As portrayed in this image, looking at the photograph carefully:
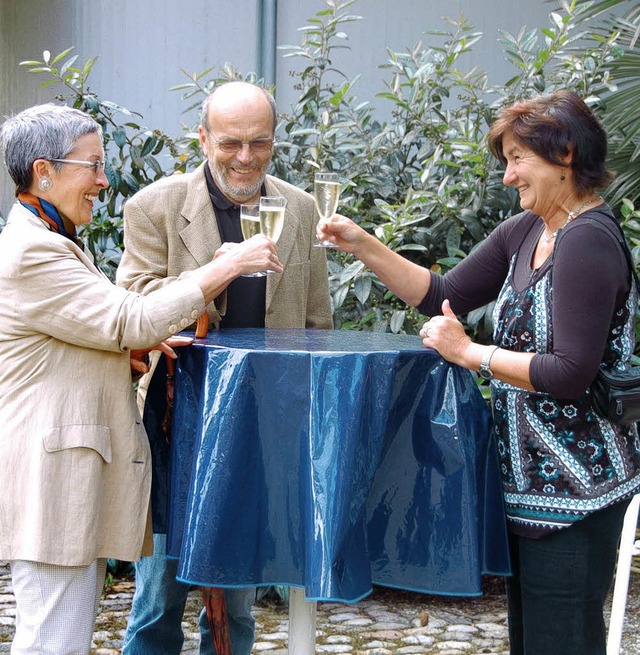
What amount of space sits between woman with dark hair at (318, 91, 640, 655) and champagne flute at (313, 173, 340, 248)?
20.8 inches

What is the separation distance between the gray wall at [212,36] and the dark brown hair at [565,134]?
164 inches

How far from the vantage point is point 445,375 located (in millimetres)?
2775

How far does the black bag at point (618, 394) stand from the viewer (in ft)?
8.26

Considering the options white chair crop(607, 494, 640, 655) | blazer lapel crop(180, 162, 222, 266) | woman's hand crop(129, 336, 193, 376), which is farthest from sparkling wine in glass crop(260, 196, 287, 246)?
white chair crop(607, 494, 640, 655)

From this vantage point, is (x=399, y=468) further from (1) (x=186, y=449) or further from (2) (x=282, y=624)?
(2) (x=282, y=624)

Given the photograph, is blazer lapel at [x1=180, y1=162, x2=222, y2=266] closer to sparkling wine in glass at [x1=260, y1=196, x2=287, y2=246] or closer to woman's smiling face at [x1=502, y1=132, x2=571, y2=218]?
sparkling wine in glass at [x1=260, y1=196, x2=287, y2=246]

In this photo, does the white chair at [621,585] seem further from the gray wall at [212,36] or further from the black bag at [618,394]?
the gray wall at [212,36]

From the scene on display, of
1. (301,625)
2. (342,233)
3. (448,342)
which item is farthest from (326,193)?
(301,625)

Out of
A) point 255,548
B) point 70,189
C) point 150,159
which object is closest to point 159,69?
point 150,159

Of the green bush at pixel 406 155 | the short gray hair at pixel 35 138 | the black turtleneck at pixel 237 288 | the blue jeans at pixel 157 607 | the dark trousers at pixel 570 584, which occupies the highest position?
the green bush at pixel 406 155

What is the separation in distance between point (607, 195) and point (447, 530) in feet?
9.22

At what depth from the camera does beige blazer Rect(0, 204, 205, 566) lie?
254 centimetres

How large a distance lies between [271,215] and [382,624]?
2.35 meters

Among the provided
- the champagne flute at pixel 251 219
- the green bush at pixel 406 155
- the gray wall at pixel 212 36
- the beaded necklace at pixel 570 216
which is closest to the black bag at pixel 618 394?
the beaded necklace at pixel 570 216
